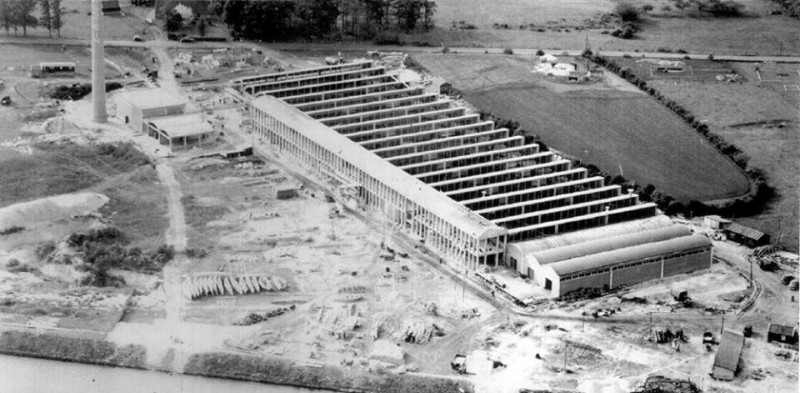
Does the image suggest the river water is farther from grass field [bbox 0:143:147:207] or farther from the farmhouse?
the farmhouse

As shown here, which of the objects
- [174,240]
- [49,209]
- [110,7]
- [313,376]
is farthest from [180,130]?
[313,376]

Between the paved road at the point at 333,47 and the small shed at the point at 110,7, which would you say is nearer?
the paved road at the point at 333,47

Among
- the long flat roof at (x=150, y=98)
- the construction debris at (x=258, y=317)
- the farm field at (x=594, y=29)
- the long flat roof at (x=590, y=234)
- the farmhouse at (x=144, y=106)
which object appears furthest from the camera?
the farm field at (x=594, y=29)

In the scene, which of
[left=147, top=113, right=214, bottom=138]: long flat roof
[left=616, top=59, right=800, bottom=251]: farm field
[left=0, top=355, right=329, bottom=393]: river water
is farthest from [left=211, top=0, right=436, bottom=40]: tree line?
[left=0, top=355, right=329, bottom=393]: river water

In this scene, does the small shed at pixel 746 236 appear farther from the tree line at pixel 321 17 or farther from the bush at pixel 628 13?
the bush at pixel 628 13

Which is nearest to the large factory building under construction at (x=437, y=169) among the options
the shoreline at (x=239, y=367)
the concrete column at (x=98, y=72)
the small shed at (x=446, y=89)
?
the small shed at (x=446, y=89)

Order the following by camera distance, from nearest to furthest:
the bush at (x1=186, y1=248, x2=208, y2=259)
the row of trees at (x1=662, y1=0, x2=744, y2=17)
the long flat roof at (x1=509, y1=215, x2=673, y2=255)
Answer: the bush at (x1=186, y1=248, x2=208, y2=259) → the long flat roof at (x1=509, y1=215, x2=673, y2=255) → the row of trees at (x1=662, y1=0, x2=744, y2=17)

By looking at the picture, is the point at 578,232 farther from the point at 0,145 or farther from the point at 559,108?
the point at 0,145

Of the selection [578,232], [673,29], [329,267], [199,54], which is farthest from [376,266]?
[673,29]
